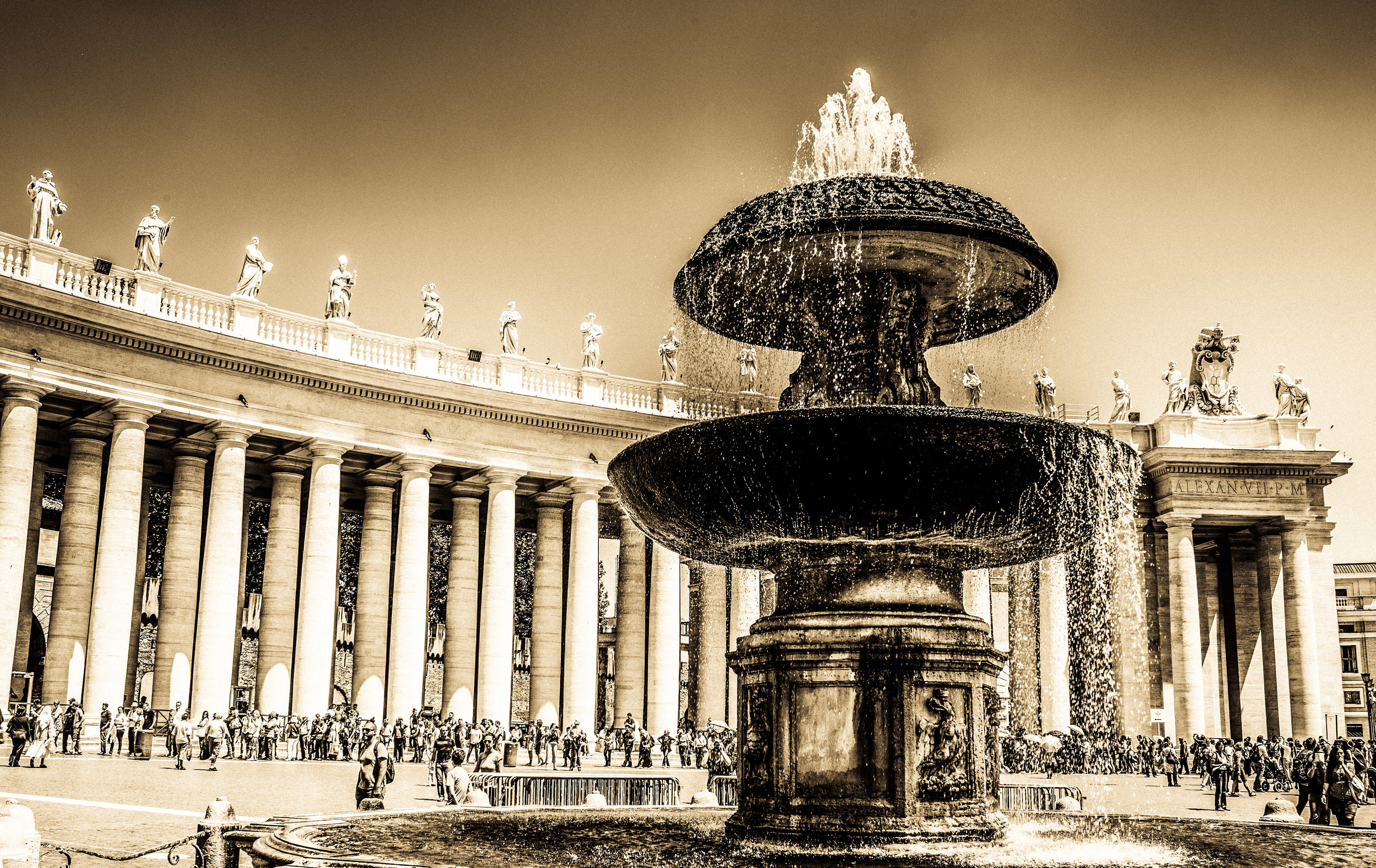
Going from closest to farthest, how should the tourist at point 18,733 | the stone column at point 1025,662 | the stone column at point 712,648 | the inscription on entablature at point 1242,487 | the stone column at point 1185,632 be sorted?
the tourist at point 18,733 → the stone column at point 712,648 → the stone column at point 1185,632 → the stone column at point 1025,662 → the inscription on entablature at point 1242,487

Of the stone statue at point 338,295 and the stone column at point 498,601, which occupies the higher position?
the stone statue at point 338,295

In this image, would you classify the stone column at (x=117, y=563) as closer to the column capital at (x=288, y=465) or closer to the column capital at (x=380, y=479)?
the column capital at (x=288, y=465)

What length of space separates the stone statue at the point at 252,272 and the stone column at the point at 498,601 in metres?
10.6

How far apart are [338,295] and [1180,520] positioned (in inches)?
1467

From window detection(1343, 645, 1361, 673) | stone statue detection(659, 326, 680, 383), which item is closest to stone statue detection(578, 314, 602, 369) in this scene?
stone statue detection(659, 326, 680, 383)

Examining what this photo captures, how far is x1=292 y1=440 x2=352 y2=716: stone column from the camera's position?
137 ft

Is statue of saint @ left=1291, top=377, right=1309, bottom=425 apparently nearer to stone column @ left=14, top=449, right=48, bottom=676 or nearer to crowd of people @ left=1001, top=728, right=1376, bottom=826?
crowd of people @ left=1001, top=728, right=1376, bottom=826

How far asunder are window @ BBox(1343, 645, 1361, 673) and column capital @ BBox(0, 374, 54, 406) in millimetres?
109004

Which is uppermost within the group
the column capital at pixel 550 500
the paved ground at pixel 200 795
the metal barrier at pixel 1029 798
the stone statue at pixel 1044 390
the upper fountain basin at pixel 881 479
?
the stone statue at pixel 1044 390

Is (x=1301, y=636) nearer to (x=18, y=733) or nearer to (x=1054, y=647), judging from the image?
(x=1054, y=647)

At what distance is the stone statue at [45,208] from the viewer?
122 ft

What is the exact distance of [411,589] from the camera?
4391cm

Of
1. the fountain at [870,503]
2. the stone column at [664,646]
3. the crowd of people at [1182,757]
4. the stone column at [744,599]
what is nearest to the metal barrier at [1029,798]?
the fountain at [870,503]

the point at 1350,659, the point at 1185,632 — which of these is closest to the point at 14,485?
the point at 1185,632
